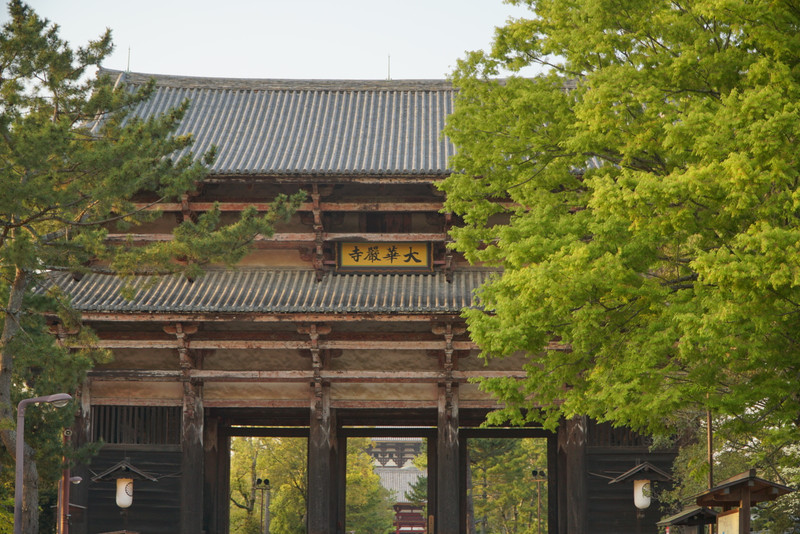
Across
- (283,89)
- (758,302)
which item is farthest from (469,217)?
(283,89)

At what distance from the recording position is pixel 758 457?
13.7 meters

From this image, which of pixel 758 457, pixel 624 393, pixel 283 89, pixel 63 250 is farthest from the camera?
pixel 283 89

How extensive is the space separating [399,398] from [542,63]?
956 centimetres

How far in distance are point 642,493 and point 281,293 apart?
29.6 feet

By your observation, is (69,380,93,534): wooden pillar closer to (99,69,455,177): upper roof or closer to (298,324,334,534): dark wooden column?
(298,324,334,534): dark wooden column

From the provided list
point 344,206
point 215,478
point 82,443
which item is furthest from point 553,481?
point 82,443

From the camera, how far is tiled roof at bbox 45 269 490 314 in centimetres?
2094

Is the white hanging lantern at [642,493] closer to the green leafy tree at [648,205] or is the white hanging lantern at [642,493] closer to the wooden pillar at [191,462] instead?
the green leafy tree at [648,205]

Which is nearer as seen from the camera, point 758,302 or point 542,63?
point 758,302

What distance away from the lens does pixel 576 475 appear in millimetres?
21359

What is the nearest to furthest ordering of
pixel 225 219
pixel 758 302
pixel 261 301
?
1. pixel 758 302
2. pixel 261 301
3. pixel 225 219

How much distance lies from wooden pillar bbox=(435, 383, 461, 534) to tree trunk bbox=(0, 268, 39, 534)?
867cm

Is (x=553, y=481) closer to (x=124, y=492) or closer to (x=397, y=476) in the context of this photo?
(x=124, y=492)

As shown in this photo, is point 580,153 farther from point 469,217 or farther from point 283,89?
point 283,89
